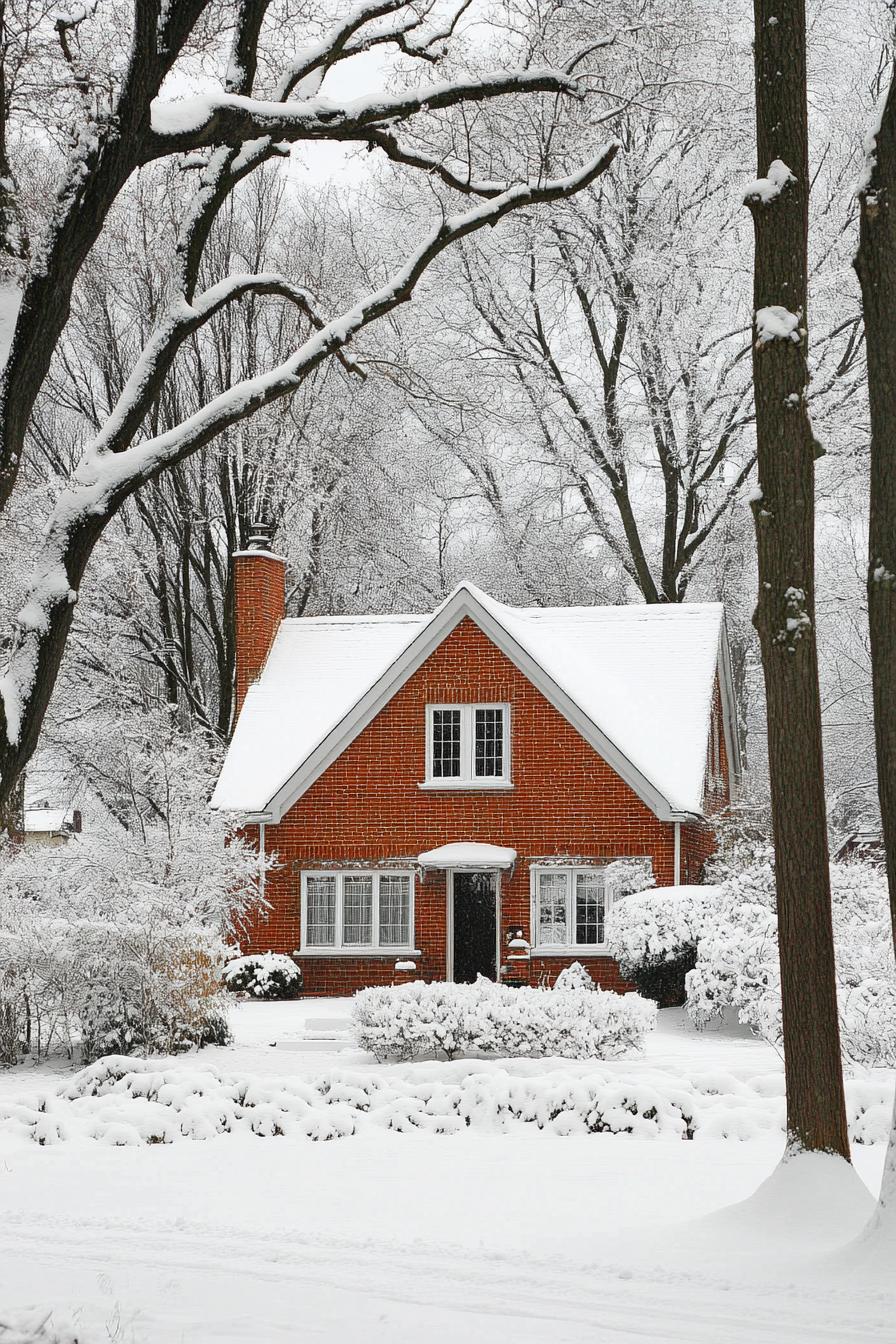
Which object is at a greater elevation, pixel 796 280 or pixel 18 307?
pixel 796 280

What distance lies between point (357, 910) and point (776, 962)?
1116cm

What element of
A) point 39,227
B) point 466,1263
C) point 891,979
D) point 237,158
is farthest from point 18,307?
point 891,979

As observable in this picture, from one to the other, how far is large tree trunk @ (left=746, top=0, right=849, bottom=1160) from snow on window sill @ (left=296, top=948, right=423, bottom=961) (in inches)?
675

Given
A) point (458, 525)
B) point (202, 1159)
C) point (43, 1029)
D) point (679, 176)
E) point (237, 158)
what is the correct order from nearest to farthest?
point (237, 158) → point (202, 1159) → point (43, 1029) → point (679, 176) → point (458, 525)

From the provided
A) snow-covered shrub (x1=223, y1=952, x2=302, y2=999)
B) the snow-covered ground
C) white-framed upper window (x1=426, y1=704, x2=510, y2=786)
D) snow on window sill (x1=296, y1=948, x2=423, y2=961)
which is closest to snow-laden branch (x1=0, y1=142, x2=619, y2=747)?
the snow-covered ground

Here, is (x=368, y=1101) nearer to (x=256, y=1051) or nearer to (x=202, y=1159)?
(x=202, y=1159)

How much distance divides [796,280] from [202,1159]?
7372mm

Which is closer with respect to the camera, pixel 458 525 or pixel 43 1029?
pixel 43 1029

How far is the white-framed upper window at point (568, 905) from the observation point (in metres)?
24.4

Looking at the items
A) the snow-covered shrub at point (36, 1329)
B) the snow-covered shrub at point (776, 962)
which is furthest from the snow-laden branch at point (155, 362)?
the snow-covered shrub at point (776, 962)

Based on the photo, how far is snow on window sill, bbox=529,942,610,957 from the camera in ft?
78.6

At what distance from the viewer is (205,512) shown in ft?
107

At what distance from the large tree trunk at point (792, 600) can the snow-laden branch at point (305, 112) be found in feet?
5.08

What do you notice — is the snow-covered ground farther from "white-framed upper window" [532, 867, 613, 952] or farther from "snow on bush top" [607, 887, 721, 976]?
"white-framed upper window" [532, 867, 613, 952]
